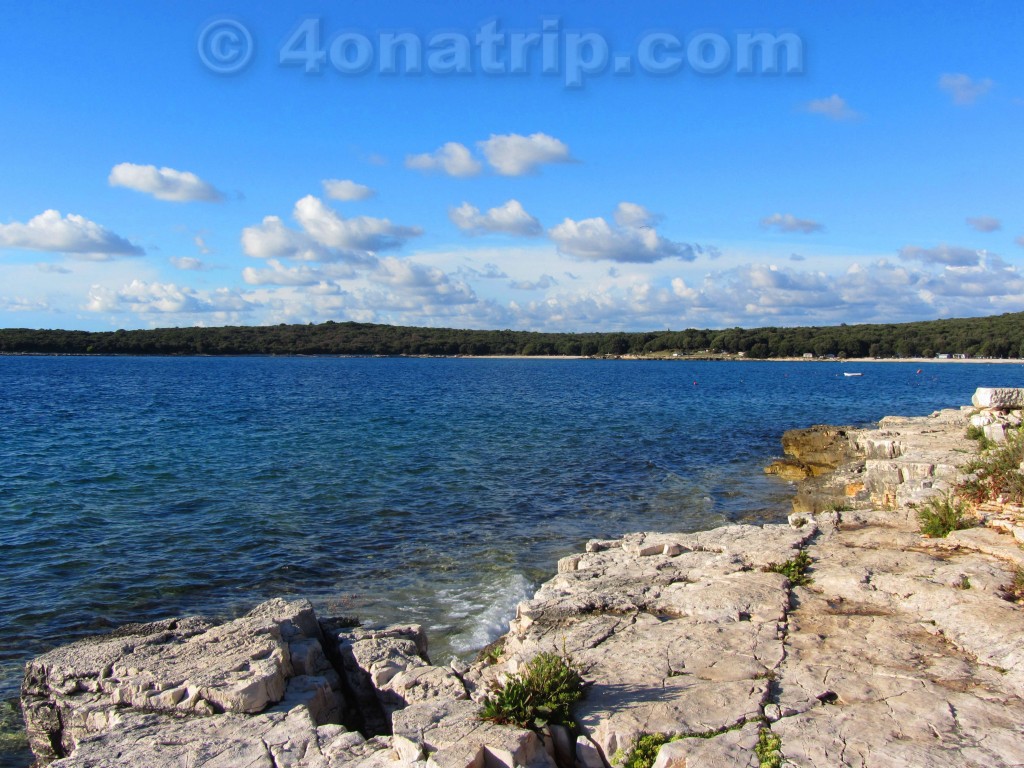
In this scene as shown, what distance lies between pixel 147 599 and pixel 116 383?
72782mm

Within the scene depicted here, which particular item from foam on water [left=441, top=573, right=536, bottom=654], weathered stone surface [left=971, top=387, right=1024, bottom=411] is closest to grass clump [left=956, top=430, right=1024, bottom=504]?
foam on water [left=441, top=573, right=536, bottom=654]

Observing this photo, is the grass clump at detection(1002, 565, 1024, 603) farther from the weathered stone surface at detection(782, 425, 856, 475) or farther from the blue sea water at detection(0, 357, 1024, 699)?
the weathered stone surface at detection(782, 425, 856, 475)

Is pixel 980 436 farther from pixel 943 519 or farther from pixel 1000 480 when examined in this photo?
pixel 943 519

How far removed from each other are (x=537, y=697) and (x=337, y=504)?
Result: 48.9 feet

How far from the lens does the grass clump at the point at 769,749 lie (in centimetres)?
525

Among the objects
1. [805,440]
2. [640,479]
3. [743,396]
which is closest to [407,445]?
[640,479]

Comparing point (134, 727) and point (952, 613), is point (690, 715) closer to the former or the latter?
point (952, 613)

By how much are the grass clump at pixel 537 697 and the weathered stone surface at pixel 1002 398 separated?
19.6 metres

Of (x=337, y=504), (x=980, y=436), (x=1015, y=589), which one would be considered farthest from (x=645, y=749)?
Answer: (x=980, y=436)

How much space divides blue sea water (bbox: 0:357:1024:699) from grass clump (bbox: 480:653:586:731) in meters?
4.53

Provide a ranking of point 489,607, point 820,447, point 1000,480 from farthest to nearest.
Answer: point 820,447
point 489,607
point 1000,480

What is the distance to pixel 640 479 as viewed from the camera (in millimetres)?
24578

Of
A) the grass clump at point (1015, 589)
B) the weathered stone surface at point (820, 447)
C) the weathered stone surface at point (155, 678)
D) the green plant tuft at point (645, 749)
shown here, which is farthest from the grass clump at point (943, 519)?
the weathered stone surface at point (820, 447)

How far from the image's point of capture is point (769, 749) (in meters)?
5.42
